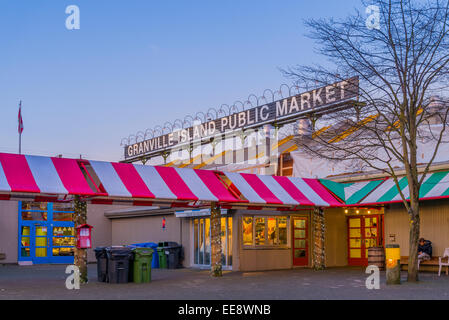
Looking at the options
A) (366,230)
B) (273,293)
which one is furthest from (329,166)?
(273,293)

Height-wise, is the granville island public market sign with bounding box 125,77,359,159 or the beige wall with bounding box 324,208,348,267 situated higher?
the granville island public market sign with bounding box 125,77,359,159

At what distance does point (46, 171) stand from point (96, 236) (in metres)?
15.8

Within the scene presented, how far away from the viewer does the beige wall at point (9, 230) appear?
27797 mm

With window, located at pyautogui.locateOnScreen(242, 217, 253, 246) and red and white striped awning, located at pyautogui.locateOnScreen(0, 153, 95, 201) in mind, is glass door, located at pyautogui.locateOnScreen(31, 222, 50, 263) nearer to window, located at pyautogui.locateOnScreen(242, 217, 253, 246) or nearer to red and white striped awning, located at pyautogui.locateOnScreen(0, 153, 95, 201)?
window, located at pyautogui.locateOnScreen(242, 217, 253, 246)

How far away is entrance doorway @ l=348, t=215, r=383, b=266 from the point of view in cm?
2289

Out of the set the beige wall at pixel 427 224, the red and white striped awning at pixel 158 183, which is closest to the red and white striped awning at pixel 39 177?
the red and white striped awning at pixel 158 183

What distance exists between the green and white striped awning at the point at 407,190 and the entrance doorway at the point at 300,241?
12.0 ft

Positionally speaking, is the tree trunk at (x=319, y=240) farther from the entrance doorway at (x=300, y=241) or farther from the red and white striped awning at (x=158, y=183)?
the red and white striped awning at (x=158, y=183)

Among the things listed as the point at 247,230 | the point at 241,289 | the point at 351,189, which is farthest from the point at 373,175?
the point at 241,289

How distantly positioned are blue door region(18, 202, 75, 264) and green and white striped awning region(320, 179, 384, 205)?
43.7ft

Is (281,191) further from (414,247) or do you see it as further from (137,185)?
(414,247)

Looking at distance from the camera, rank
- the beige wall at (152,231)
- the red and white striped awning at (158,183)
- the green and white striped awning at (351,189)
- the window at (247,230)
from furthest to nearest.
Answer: the beige wall at (152,231) < the window at (247,230) < the green and white striped awning at (351,189) < the red and white striped awning at (158,183)

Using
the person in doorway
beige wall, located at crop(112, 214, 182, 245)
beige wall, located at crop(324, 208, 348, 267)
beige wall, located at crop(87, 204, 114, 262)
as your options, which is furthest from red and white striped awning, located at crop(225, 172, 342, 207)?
beige wall, located at crop(87, 204, 114, 262)
